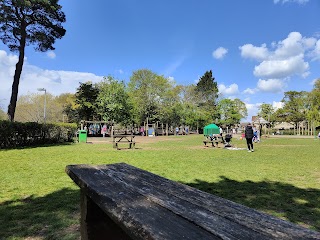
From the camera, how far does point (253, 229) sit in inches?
47.4

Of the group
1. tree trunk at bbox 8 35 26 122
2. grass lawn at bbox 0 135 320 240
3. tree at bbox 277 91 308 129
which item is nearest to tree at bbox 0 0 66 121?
tree trunk at bbox 8 35 26 122

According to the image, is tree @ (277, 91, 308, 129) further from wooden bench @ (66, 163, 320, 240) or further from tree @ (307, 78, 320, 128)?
wooden bench @ (66, 163, 320, 240)

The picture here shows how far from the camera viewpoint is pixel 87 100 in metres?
43.0

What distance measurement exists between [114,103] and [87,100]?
620cm

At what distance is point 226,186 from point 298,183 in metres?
1.83

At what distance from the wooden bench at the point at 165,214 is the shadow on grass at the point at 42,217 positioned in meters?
1.09

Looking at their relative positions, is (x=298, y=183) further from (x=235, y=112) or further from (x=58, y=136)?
(x=235, y=112)

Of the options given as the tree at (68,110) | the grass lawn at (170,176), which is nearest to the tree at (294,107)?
the tree at (68,110)

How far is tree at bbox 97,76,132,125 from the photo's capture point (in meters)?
39.3

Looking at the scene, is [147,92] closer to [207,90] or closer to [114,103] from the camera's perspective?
[114,103]

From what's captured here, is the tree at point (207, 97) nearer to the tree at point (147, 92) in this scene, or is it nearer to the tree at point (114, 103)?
→ the tree at point (147, 92)

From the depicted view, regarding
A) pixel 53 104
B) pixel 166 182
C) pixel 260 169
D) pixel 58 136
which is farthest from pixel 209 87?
pixel 166 182

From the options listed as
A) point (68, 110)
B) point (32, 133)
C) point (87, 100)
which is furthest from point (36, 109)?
point (32, 133)

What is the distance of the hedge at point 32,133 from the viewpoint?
15085 millimetres
